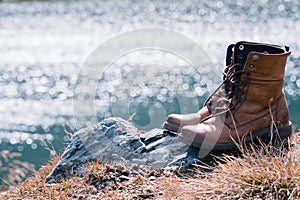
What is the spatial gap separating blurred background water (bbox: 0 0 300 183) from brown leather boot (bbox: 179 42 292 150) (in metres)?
6.88

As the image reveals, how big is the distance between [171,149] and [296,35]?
19.4m

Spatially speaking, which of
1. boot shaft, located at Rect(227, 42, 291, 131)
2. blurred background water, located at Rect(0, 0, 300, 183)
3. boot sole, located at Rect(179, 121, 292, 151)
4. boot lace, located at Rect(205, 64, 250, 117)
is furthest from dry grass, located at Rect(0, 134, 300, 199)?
blurred background water, located at Rect(0, 0, 300, 183)

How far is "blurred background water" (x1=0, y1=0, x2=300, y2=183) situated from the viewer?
52.0 ft

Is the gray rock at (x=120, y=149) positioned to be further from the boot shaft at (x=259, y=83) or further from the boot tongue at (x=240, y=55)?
the boot tongue at (x=240, y=55)

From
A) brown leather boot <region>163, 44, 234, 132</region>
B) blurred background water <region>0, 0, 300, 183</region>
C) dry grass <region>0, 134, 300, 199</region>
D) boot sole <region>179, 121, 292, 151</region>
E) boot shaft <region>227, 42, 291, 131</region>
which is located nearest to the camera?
dry grass <region>0, 134, 300, 199</region>

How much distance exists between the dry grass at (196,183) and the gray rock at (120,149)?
0.60 feet

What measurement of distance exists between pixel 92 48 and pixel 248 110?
20.4 meters

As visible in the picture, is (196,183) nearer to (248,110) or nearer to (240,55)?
(248,110)

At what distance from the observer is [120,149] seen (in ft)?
15.3

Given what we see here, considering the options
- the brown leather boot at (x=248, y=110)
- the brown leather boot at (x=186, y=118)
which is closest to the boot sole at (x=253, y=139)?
the brown leather boot at (x=248, y=110)

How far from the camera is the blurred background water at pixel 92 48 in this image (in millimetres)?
15844

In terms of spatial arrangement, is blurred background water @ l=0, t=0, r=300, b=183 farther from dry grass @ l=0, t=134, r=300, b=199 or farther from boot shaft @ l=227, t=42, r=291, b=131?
boot shaft @ l=227, t=42, r=291, b=131

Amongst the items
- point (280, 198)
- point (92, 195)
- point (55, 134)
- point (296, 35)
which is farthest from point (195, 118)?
point (296, 35)

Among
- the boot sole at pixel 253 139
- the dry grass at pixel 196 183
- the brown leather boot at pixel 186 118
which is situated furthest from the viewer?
the brown leather boot at pixel 186 118
